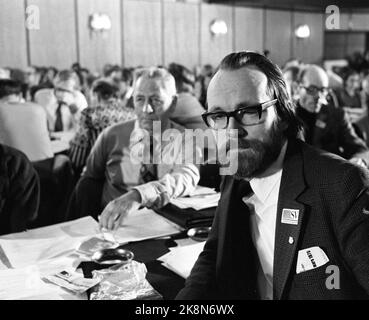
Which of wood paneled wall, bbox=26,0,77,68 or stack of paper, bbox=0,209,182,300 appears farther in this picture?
wood paneled wall, bbox=26,0,77,68

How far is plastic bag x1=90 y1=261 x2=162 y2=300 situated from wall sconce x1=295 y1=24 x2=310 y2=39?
10494mm

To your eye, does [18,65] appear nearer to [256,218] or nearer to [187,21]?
[187,21]

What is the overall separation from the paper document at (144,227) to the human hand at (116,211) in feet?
0.16

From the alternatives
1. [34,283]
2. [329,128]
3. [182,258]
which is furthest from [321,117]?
[34,283]

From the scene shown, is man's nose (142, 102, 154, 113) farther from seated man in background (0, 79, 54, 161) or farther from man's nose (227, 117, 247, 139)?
man's nose (227, 117, 247, 139)

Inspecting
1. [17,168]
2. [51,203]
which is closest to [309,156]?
[17,168]

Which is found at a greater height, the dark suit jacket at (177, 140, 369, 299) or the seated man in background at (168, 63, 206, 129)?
the seated man in background at (168, 63, 206, 129)

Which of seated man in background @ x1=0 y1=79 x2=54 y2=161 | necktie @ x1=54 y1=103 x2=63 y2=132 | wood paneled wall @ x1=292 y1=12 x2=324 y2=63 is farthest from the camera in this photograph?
wood paneled wall @ x1=292 y1=12 x2=324 y2=63

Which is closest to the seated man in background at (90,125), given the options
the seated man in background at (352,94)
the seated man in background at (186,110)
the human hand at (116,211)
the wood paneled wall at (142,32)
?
the seated man in background at (186,110)

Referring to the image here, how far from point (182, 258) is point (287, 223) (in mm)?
424

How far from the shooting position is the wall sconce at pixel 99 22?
8345 millimetres

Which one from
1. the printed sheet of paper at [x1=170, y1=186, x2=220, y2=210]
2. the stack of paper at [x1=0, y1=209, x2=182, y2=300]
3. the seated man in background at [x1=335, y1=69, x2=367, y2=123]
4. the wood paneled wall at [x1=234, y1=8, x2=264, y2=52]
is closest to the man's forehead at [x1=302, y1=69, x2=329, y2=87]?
the printed sheet of paper at [x1=170, y1=186, x2=220, y2=210]

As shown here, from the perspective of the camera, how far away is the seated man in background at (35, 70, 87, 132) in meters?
4.40

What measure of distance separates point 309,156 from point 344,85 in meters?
6.37
